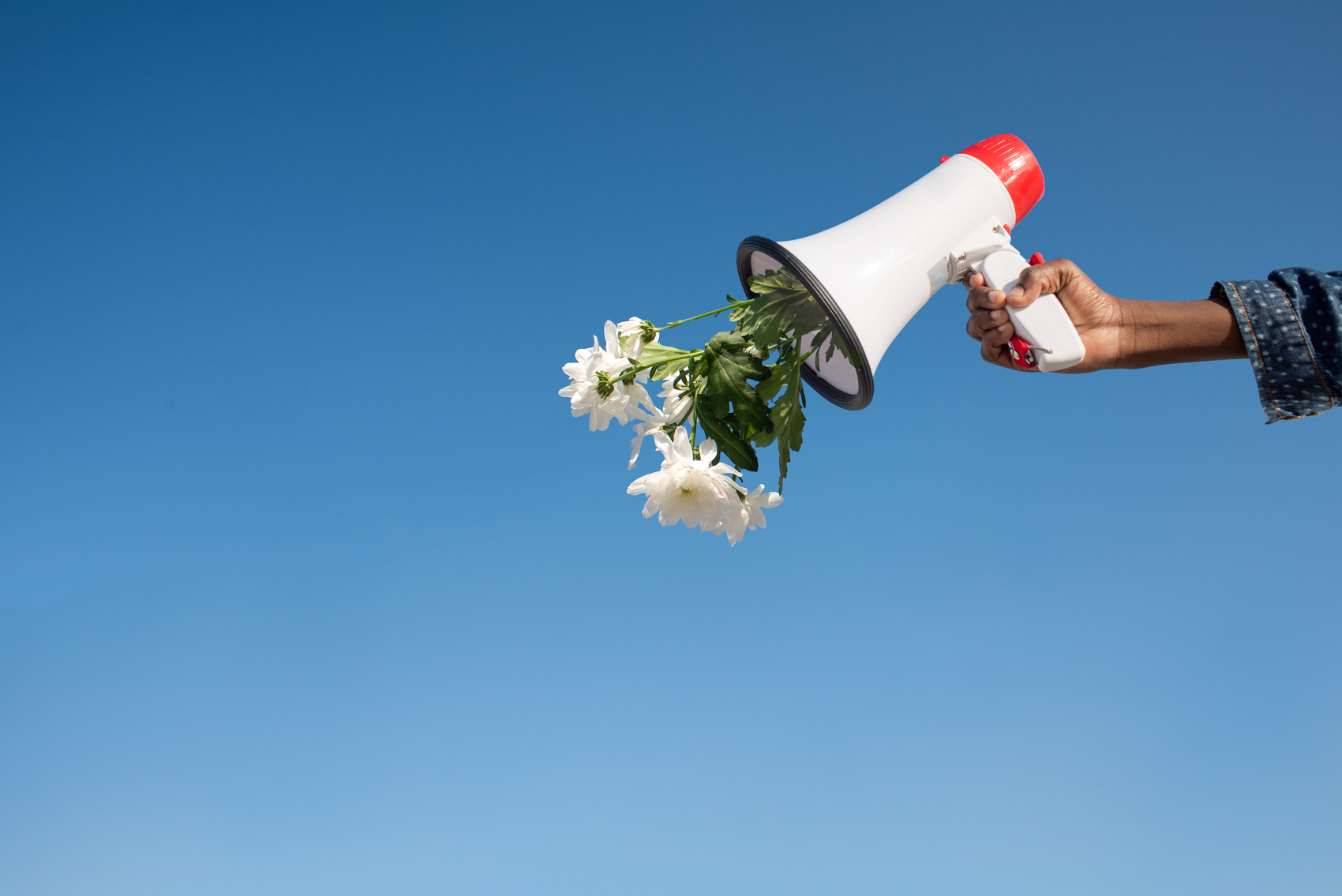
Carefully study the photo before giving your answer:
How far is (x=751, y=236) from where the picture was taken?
6.53 feet

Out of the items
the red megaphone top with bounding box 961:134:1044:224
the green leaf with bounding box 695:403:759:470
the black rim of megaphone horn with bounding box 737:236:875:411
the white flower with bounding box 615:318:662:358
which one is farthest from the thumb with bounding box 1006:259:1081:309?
the white flower with bounding box 615:318:662:358

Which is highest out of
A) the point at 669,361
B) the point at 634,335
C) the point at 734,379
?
the point at 634,335

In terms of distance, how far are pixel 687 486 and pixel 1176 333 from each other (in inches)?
59.7

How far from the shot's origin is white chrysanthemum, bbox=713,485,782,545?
2000mm

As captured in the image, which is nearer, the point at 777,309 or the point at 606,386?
the point at 777,309

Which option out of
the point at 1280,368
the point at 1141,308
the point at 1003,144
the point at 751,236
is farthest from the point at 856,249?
the point at 1280,368

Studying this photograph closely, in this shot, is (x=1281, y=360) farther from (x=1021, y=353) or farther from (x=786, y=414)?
(x=786, y=414)

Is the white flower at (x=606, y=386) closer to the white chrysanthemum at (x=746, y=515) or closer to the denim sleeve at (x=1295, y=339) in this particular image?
the white chrysanthemum at (x=746, y=515)

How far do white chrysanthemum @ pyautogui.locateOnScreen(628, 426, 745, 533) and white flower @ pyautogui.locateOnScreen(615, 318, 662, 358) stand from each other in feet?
0.89

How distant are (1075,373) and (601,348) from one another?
1439mm

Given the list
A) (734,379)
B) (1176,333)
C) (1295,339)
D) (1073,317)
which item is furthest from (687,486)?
(1295,339)

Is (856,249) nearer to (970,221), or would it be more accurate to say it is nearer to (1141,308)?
(970,221)

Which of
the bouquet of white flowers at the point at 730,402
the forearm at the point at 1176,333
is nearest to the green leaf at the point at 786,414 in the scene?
the bouquet of white flowers at the point at 730,402

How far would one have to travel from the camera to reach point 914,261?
2135mm
